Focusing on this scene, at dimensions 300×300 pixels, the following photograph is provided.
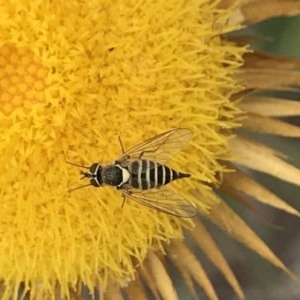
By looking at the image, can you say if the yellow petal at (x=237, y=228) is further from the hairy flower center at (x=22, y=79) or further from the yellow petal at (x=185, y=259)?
the hairy flower center at (x=22, y=79)

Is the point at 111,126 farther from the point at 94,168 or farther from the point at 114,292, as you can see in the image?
the point at 114,292

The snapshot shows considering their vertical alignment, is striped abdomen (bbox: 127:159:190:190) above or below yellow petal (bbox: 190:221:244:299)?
above

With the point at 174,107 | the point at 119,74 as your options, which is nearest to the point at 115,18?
the point at 119,74

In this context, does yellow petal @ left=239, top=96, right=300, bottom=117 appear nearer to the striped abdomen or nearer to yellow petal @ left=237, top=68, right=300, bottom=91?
yellow petal @ left=237, top=68, right=300, bottom=91

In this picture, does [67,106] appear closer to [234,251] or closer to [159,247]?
[159,247]

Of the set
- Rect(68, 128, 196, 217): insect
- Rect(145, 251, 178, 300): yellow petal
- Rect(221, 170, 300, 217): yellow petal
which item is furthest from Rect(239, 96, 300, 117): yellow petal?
Rect(145, 251, 178, 300): yellow petal

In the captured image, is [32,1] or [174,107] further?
[174,107]

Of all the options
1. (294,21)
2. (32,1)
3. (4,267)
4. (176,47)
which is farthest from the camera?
(294,21)

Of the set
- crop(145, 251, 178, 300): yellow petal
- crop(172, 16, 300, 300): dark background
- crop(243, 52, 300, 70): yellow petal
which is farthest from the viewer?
crop(172, 16, 300, 300): dark background
